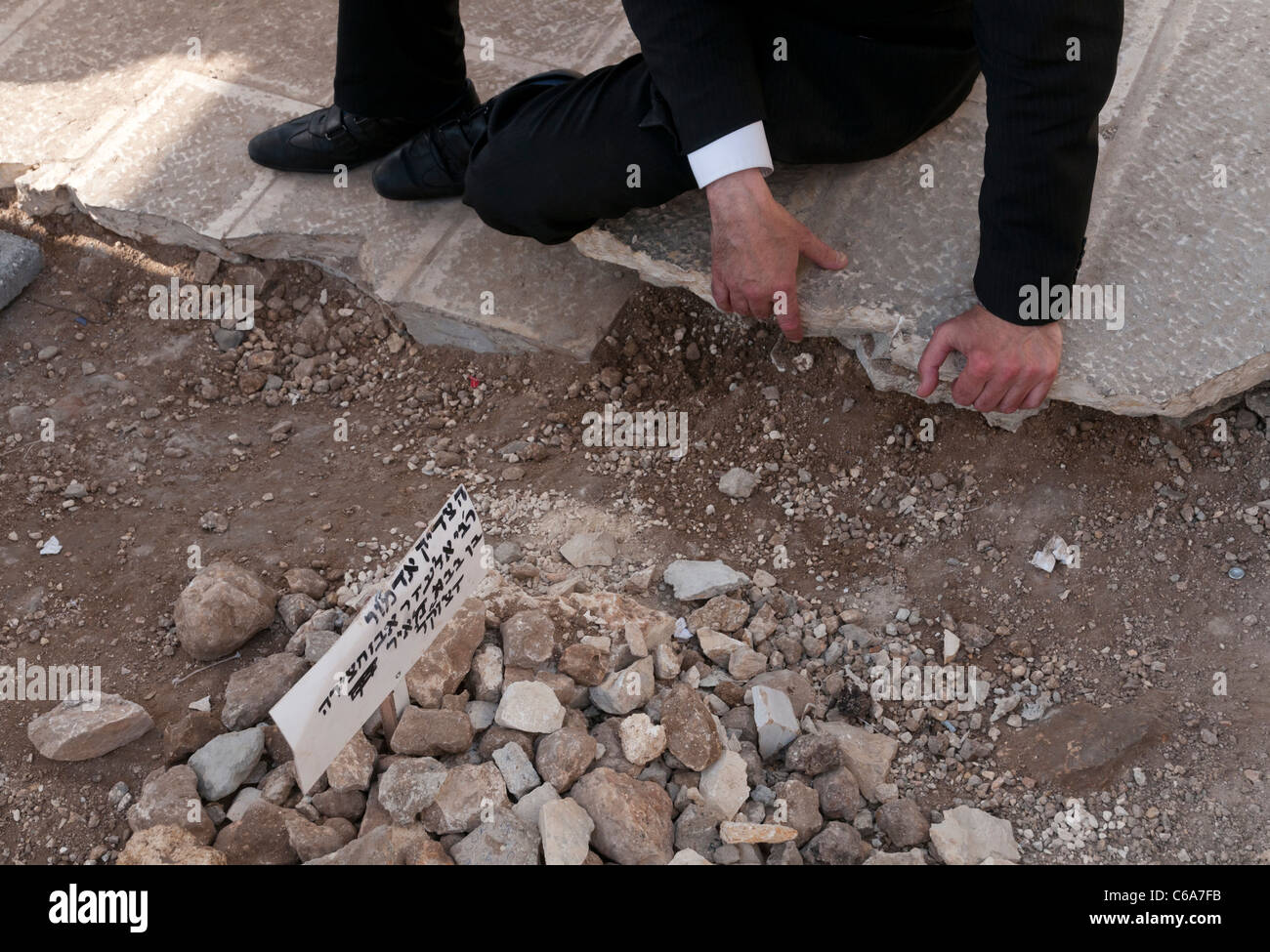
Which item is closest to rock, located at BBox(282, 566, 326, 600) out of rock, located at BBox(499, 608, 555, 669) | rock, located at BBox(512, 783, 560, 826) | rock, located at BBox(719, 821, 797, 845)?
rock, located at BBox(499, 608, 555, 669)

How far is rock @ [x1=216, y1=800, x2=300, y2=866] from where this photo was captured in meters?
1.62

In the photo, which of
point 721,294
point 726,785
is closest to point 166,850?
point 726,785

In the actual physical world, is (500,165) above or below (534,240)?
above

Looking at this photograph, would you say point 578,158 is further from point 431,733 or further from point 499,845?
point 499,845

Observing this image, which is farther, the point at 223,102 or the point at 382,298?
the point at 223,102

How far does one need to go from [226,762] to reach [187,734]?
97 mm

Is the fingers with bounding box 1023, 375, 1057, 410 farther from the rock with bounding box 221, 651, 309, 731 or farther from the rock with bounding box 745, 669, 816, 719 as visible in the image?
the rock with bounding box 221, 651, 309, 731

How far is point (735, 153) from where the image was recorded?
2059 mm

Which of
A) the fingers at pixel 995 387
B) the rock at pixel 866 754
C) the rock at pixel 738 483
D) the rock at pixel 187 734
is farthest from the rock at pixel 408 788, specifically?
the fingers at pixel 995 387

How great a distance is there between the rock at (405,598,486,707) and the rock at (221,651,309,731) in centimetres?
21

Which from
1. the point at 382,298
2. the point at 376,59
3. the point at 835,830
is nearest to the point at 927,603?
the point at 835,830

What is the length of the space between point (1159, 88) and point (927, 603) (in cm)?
132

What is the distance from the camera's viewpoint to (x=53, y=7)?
3311 mm

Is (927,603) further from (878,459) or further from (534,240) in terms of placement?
(534,240)
